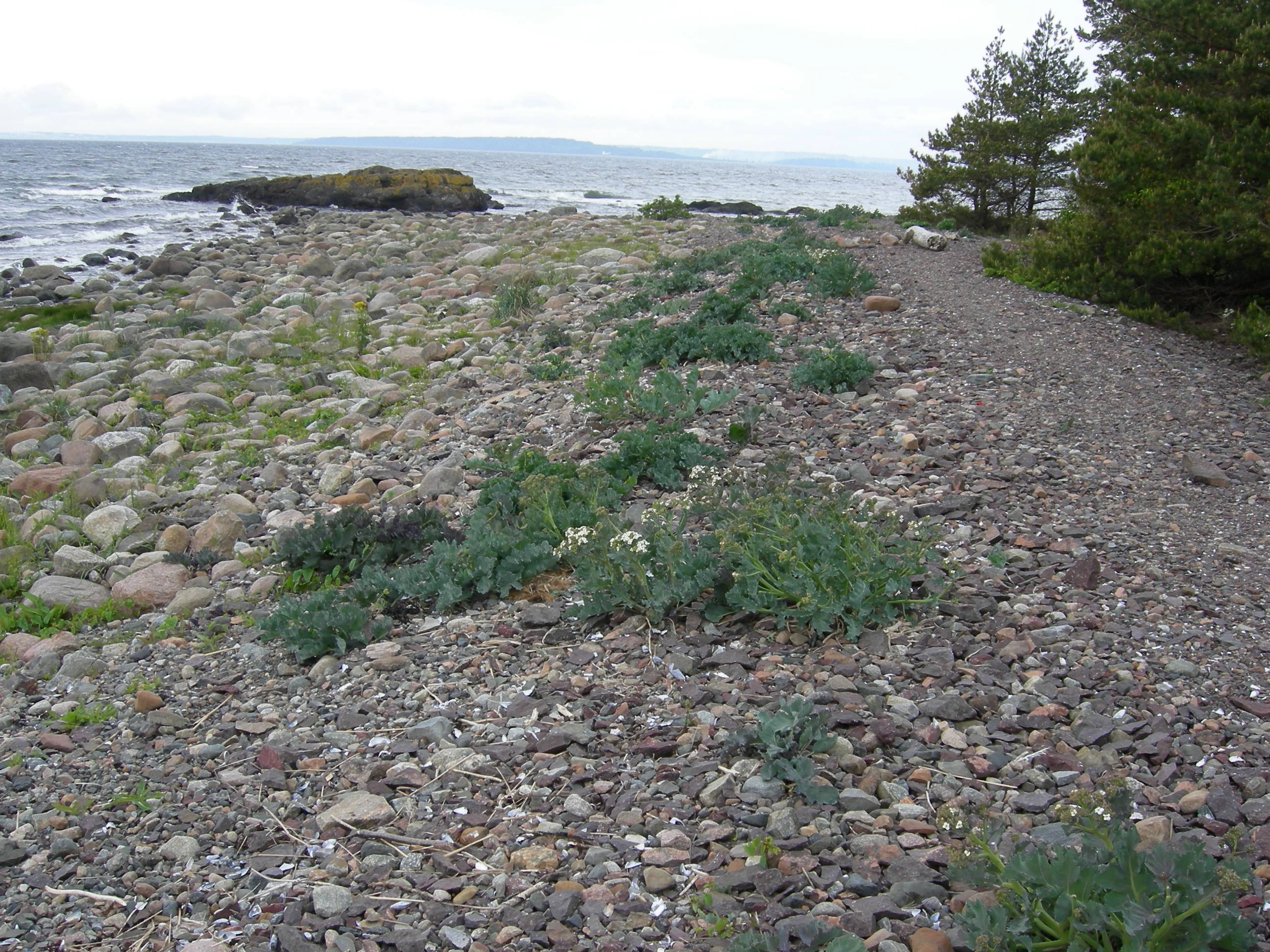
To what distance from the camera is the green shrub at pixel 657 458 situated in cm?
511

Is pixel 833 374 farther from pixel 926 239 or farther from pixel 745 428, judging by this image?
pixel 926 239

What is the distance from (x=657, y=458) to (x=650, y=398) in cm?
90

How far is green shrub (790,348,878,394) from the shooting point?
21.0ft

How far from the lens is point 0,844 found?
2.80 m

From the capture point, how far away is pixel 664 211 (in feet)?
68.4

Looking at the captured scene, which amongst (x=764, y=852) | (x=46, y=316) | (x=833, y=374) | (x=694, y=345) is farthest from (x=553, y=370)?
(x=46, y=316)

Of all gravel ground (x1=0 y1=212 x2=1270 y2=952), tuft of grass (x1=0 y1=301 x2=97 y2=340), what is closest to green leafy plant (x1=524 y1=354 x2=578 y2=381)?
gravel ground (x1=0 y1=212 x2=1270 y2=952)

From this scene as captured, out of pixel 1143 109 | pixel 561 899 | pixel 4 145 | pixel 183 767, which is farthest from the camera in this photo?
pixel 4 145

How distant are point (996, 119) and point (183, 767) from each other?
1762 centimetres

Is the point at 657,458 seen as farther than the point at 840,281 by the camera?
No

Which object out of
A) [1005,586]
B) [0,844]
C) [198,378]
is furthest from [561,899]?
[198,378]

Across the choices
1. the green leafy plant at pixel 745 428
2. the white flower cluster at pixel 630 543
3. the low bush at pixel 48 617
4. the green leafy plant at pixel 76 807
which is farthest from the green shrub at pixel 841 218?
the green leafy plant at pixel 76 807

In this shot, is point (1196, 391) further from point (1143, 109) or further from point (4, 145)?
point (4, 145)

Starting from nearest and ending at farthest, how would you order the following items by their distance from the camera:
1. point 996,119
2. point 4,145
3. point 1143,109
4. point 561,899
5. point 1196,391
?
1. point 561,899
2. point 1196,391
3. point 1143,109
4. point 996,119
5. point 4,145
